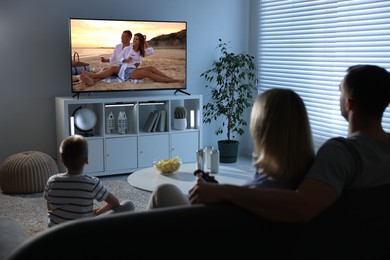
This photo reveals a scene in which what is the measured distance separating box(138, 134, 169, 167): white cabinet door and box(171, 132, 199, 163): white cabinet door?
0.09 m

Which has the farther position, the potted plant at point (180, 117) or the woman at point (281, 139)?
the potted plant at point (180, 117)

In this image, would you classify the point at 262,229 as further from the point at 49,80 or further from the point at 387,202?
the point at 49,80

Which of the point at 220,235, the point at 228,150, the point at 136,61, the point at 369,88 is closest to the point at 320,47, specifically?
the point at 228,150

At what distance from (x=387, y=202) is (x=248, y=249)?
467mm

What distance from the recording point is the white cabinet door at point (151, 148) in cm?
520

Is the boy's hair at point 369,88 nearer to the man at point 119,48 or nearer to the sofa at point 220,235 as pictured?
the sofa at point 220,235

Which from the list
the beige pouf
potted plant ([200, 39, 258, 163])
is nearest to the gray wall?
the beige pouf

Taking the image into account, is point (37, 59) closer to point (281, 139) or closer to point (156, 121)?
point (156, 121)

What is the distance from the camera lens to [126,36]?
5.12 meters

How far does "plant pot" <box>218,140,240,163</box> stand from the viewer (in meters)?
5.64

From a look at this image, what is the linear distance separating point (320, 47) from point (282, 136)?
378cm

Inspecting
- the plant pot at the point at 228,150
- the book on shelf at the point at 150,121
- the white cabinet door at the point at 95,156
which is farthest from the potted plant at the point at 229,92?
the white cabinet door at the point at 95,156

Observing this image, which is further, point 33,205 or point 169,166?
point 33,205

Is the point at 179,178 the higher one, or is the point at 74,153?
the point at 74,153
